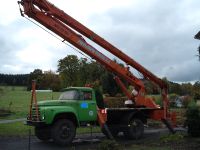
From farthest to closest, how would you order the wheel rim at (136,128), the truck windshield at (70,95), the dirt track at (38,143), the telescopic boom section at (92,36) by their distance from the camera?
the wheel rim at (136,128) < the telescopic boom section at (92,36) < the truck windshield at (70,95) < the dirt track at (38,143)

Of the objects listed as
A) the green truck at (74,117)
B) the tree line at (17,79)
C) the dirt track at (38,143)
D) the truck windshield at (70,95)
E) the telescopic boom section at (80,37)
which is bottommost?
the dirt track at (38,143)

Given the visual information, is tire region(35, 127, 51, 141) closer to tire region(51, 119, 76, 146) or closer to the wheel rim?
tire region(51, 119, 76, 146)

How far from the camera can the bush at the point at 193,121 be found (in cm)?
2014

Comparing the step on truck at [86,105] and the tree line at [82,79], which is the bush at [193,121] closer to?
the step on truck at [86,105]

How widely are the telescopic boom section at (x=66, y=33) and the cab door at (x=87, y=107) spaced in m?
2.13

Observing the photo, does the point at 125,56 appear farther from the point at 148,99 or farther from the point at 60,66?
the point at 60,66

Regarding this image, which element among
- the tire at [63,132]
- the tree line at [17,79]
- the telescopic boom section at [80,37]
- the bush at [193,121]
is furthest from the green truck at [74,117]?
the tree line at [17,79]

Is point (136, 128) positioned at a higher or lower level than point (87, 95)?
lower

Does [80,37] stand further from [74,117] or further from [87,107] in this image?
[74,117]

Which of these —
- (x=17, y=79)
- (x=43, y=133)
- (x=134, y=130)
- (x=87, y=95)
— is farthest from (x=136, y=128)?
(x=17, y=79)

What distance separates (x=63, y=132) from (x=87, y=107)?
1826 millimetres

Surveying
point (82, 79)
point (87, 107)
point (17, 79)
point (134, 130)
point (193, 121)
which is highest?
point (17, 79)

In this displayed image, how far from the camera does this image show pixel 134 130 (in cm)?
2112

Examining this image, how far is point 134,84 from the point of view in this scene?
22.6 m
